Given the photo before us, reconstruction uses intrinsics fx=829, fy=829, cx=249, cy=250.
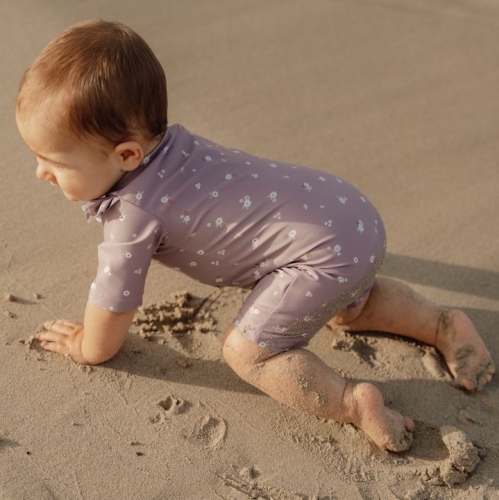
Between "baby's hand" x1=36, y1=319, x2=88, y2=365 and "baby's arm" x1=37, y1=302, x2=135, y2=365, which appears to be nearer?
"baby's arm" x1=37, y1=302, x2=135, y2=365

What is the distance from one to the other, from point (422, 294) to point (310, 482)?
2.37ft

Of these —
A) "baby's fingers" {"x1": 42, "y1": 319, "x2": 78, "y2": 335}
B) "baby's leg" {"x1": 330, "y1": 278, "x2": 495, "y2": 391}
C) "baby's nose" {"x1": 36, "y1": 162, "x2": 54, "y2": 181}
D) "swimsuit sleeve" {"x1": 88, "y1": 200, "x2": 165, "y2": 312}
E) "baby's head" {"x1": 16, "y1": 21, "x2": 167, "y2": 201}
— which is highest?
"baby's head" {"x1": 16, "y1": 21, "x2": 167, "y2": 201}

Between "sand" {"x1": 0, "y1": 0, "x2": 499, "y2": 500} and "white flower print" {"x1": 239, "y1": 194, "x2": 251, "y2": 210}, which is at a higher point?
"white flower print" {"x1": 239, "y1": 194, "x2": 251, "y2": 210}

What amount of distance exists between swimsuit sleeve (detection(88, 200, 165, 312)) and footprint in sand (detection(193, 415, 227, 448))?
31 cm

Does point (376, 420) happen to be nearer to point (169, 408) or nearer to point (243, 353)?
point (243, 353)

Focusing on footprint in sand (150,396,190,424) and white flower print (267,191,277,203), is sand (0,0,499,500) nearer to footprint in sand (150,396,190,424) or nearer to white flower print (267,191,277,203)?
footprint in sand (150,396,190,424)

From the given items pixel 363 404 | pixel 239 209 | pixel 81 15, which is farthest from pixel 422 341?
pixel 81 15

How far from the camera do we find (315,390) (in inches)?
70.6

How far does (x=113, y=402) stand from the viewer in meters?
1.82

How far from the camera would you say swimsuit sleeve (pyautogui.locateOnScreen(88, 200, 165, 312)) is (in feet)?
5.55

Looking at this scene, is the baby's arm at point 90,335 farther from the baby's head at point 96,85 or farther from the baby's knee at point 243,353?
the baby's head at point 96,85

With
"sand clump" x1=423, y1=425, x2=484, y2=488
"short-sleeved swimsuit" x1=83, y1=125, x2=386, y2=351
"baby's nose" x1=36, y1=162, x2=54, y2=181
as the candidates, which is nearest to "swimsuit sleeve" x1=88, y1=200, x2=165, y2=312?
"short-sleeved swimsuit" x1=83, y1=125, x2=386, y2=351

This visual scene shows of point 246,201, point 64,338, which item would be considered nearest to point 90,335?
point 64,338

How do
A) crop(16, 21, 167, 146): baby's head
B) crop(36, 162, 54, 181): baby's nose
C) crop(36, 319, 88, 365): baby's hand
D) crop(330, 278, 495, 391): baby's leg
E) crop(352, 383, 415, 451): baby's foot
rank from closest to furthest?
crop(16, 21, 167, 146): baby's head → crop(36, 162, 54, 181): baby's nose → crop(352, 383, 415, 451): baby's foot → crop(36, 319, 88, 365): baby's hand → crop(330, 278, 495, 391): baby's leg
